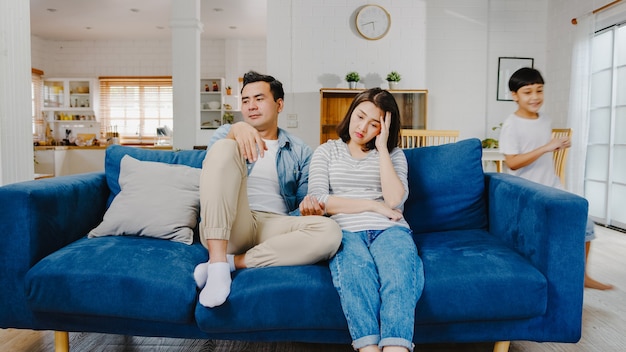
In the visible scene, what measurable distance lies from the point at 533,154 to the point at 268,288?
1526 millimetres

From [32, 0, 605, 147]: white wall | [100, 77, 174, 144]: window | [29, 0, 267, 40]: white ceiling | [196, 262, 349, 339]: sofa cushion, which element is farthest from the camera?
[100, 77, 174, 144]: window

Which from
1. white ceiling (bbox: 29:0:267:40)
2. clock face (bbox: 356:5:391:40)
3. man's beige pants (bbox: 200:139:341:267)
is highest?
white ceiling (bbox: 29:0:267:40)

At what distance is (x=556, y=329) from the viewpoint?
1.58m

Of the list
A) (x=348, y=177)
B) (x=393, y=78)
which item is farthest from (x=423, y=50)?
(x=348, y=177)

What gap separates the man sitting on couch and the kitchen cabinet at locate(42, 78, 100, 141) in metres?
9.22

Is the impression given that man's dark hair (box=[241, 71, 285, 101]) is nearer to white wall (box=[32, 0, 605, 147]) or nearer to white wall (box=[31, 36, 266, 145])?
white wall (box=[32, 0, 605, 147])

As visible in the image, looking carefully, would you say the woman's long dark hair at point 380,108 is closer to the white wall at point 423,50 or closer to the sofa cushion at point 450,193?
the sofa cushion at point 450,193

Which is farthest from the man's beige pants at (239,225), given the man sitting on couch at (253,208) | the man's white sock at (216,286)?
the man's white sock at (216,286)

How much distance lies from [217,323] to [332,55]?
4777 mm

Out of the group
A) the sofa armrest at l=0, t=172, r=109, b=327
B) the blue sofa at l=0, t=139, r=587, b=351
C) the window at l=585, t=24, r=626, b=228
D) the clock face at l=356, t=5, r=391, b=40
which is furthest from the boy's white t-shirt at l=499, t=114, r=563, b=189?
the clock face at l=356, t=5, r=391, b=40

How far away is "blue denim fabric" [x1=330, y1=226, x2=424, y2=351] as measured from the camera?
136cm

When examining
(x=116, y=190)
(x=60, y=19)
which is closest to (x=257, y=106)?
(x=116, y=190)

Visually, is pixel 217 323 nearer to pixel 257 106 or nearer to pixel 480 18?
pixel 257 106

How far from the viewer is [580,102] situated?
5.11 metres
